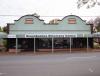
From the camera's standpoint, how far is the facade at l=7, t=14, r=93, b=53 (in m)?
48.6

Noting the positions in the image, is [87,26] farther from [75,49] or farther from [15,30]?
[15,30]

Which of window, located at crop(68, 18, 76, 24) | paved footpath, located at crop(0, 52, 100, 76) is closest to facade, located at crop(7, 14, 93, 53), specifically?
window, located at crop(68, 18, 76, 24)

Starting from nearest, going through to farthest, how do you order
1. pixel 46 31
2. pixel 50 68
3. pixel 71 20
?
pixel 50 68
pixel 46 31
pixel 71 20

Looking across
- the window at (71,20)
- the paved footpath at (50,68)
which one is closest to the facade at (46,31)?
the window at (71,20)

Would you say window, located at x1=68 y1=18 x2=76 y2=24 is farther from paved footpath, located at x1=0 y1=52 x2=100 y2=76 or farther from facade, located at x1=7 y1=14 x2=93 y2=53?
paved footpath, located at x1=0 y1=52 x2=100 y2=76

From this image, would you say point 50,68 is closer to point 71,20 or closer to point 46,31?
point 46,31

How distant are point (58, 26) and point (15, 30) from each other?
7345mm

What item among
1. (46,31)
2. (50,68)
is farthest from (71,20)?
(50,68)

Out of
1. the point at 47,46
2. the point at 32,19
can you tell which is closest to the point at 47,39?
the point at 47,46

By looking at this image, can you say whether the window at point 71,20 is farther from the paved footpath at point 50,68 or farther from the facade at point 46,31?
the paved footpath at point 50,68

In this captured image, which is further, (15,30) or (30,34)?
(15,30)

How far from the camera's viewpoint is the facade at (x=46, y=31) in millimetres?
48625

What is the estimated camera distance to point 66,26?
4950 centimetres

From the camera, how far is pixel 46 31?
49.3 meters
